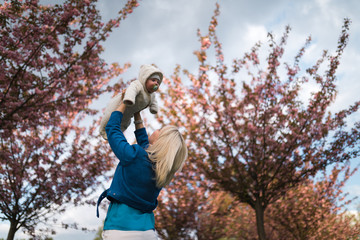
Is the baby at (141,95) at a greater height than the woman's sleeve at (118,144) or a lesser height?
greater

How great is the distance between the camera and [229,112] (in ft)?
26.3

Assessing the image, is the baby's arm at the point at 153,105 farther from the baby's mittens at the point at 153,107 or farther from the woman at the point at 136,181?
the woman at the point at 136,181

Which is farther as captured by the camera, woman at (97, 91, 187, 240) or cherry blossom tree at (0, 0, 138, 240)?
cherry blossom tree at (0, 0, 138, 240)

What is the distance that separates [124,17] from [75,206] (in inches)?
202

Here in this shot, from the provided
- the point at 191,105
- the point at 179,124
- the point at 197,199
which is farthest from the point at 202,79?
the point at 197,199

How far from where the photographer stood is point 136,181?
2201 millimetres

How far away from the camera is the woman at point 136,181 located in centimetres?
210

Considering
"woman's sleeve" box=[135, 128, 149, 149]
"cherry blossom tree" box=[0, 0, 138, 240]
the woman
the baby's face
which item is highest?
"cherry blossom tree" box=[0, 0, 138, 240]

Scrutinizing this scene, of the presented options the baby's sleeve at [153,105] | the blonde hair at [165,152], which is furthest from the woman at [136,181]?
the baby's sleeve at [153,105]

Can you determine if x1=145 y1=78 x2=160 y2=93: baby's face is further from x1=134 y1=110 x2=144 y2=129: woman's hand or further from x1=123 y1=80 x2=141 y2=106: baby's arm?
x1=134 y1=110 x2=144 y2=129: woman's hand

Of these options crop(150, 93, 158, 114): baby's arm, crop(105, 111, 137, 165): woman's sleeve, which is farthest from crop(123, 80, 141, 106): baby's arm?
crop(150, 93, 158, 114): baby's arm

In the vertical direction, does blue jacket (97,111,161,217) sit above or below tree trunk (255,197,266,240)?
below

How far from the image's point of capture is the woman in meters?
2.10

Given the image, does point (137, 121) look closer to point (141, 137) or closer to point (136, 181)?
point (141, 137)
